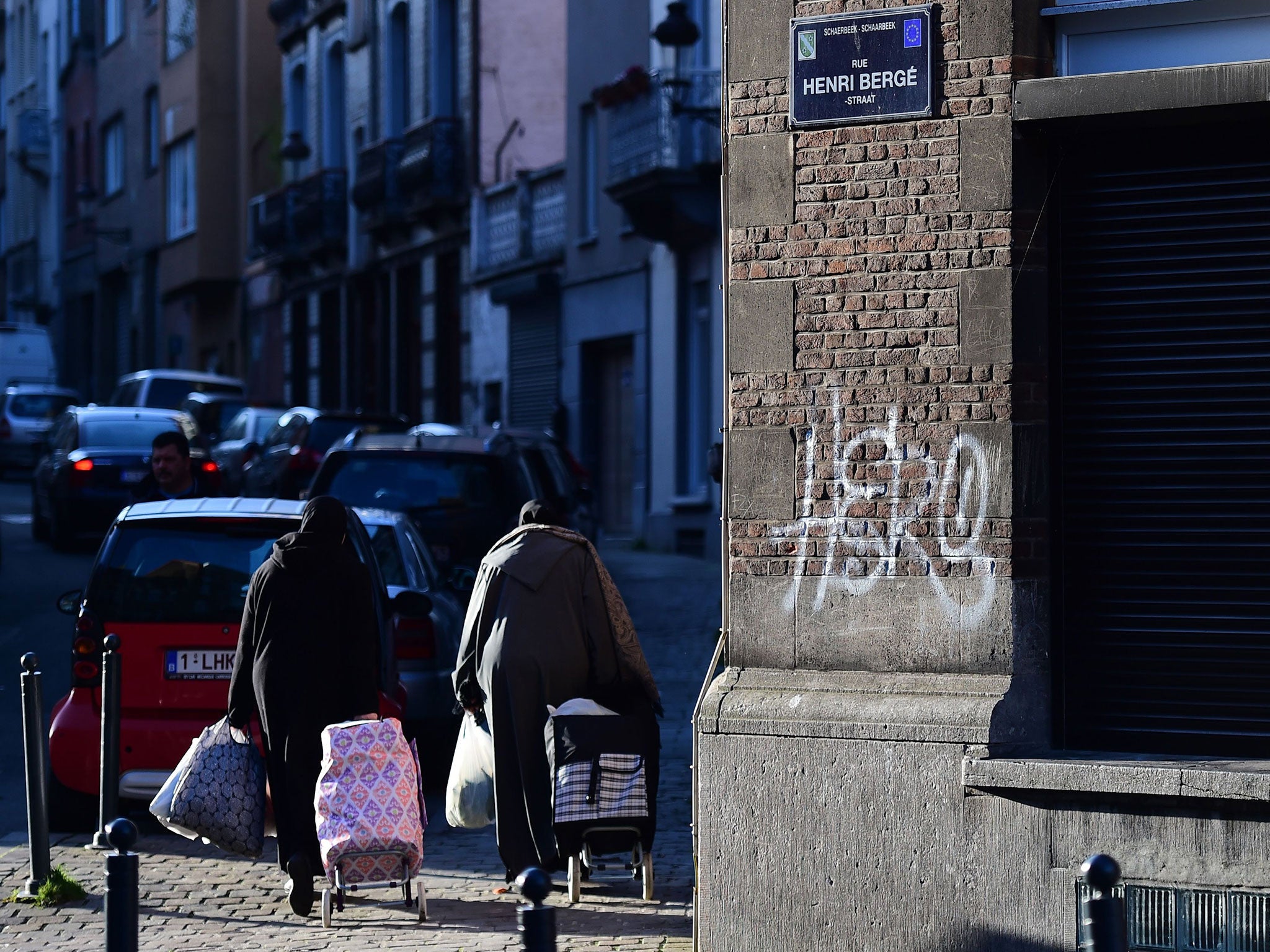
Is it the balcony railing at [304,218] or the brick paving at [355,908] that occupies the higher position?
the balcony railing at [304,218]

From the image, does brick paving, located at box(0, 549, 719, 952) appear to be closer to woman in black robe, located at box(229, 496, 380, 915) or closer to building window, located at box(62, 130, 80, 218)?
woman in black robe, located at box(229, 496, 380, 915)

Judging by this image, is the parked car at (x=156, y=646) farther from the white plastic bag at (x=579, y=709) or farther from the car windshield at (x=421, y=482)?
the car windshield at (x=421, y=482)

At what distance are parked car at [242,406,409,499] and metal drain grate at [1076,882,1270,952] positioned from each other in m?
15.2

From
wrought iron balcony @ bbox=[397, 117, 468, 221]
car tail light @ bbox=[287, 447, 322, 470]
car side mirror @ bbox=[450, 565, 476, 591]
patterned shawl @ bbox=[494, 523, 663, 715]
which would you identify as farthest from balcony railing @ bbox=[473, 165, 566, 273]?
patterned shawl @ bbox=[494, 523, 663, 715]

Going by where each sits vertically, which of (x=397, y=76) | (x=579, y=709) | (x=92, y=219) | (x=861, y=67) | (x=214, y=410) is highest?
(x=397, y=76)

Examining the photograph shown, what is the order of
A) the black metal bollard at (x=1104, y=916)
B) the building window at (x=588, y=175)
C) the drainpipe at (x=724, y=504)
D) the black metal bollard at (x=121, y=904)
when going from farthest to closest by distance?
the building window at (x=588, y=175) < the drainpipe at (x=724, y=504) < the black metal bollard at (x=121, y=904) < the black metal bollard at (x=1104, y=916)

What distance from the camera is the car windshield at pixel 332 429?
23.1 m

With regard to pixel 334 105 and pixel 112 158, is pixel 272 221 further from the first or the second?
pixel 112 158

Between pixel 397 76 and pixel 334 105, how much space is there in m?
4.41

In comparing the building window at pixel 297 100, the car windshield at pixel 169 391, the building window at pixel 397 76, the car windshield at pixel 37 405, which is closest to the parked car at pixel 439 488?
the car windshield at pixel 169 391

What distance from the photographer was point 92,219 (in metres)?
55.9

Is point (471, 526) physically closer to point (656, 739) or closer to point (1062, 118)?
point (656, 739)

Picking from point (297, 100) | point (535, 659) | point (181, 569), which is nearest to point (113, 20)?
point (297, 100)

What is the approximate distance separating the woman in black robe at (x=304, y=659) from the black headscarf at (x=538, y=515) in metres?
0.74
